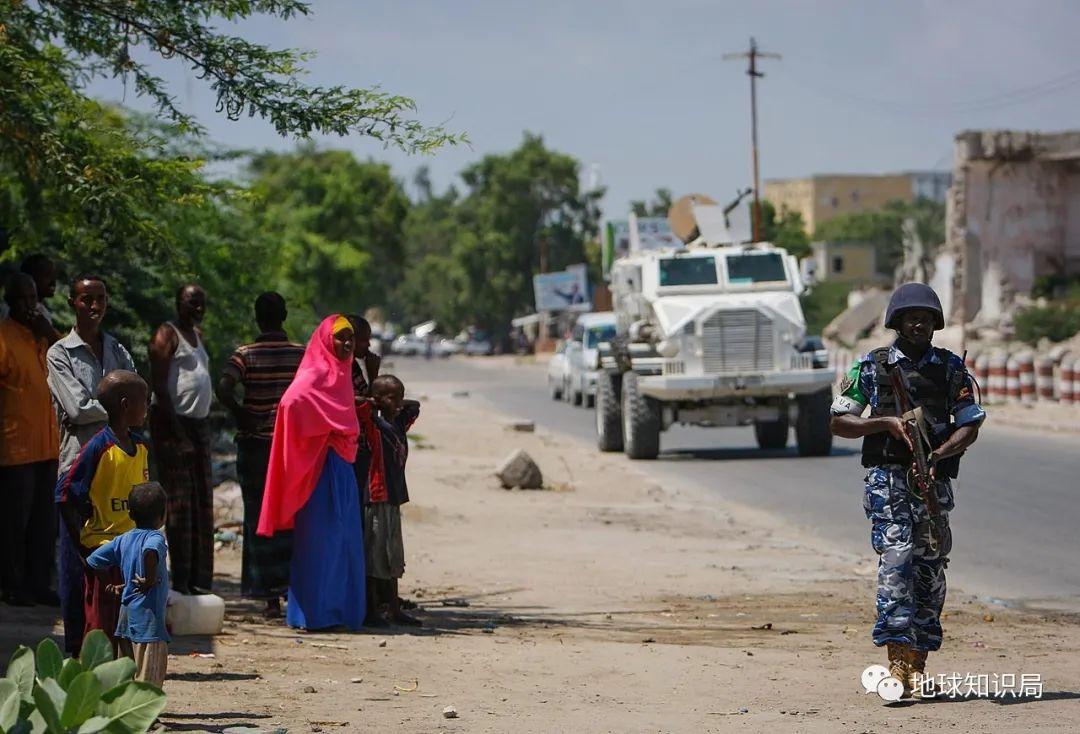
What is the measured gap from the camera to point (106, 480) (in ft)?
18.7

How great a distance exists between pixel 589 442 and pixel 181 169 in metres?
15.4

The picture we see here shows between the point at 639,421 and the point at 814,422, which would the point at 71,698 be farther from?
the point at 814,422

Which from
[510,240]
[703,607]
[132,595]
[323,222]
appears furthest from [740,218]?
[510,240]

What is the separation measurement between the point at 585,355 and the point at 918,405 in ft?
87.3

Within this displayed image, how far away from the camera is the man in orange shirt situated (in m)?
7.68

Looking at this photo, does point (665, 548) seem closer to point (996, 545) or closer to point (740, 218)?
point (996, 545)

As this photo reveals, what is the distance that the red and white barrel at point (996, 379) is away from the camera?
3067 cm

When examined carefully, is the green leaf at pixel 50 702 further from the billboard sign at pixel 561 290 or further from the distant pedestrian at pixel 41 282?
the billboard sign at pixel 561 290

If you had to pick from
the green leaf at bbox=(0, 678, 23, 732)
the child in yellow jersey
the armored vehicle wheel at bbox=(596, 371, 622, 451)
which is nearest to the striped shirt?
the child in yellow jersey

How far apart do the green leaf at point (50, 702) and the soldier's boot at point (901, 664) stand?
3.08 meters

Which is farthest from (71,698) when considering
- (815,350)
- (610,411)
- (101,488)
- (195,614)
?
(610,411)

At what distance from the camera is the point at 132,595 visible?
5.39m

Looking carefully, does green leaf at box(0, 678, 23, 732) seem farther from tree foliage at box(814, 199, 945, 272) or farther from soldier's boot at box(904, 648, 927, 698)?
tree foliage at box(814, 199, 945, 272)

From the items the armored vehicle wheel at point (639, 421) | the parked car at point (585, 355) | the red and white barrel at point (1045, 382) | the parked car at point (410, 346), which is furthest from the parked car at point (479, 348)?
the armored vehicle wheel at point (639, 421)
